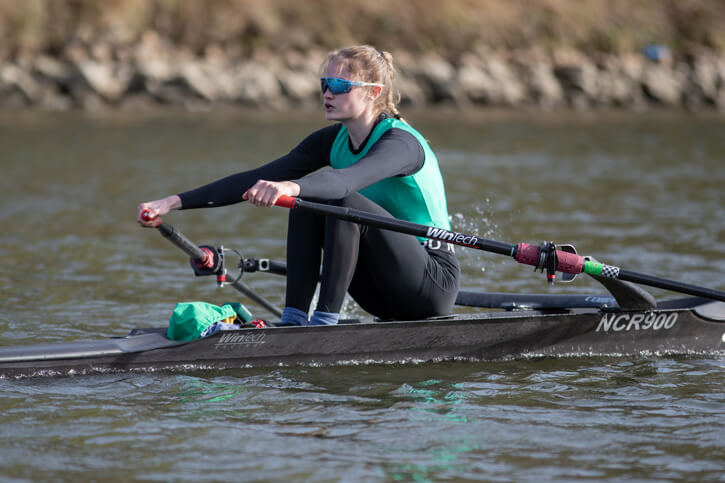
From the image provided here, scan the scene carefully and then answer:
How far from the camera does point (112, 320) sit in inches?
271

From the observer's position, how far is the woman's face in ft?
17.3

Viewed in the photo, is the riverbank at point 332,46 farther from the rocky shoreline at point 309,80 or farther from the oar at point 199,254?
the oar at point 199,254

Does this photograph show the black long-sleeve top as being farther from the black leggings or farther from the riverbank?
the riverbank

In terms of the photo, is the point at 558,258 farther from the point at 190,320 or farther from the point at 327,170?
the point at 190,320

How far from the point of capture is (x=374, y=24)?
3303 cm

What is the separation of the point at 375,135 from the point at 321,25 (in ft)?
88.6

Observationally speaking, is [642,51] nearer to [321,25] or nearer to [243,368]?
[321,25]

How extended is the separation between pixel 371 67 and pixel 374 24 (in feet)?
93.2

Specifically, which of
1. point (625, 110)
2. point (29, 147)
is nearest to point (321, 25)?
point (625, 110)

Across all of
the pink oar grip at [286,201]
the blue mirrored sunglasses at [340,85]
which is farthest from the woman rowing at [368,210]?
the pink oar grip at [286,201]

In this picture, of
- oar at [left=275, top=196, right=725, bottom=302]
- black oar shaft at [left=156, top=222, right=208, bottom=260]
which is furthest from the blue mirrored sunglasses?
black oar shaft at [left=156, top=222, right=208, bottom=260]

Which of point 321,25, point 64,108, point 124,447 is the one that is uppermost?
point 321,25

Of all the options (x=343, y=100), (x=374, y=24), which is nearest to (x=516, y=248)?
(x=343, y=100)

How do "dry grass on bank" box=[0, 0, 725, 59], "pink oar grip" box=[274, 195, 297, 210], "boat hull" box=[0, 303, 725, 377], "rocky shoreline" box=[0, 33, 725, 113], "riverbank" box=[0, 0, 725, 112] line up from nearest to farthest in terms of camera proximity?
"pink oar grip" box=[274, 195, 297, 210] < "boat hull" box=[0, 303, 725, 377] < "rocky shoreline" box=[0, 33, 725, 113] < "riverbank" box=[0, 0, 725, 112] < "dry grass on bank" box=[0, 0, 725, 59]
